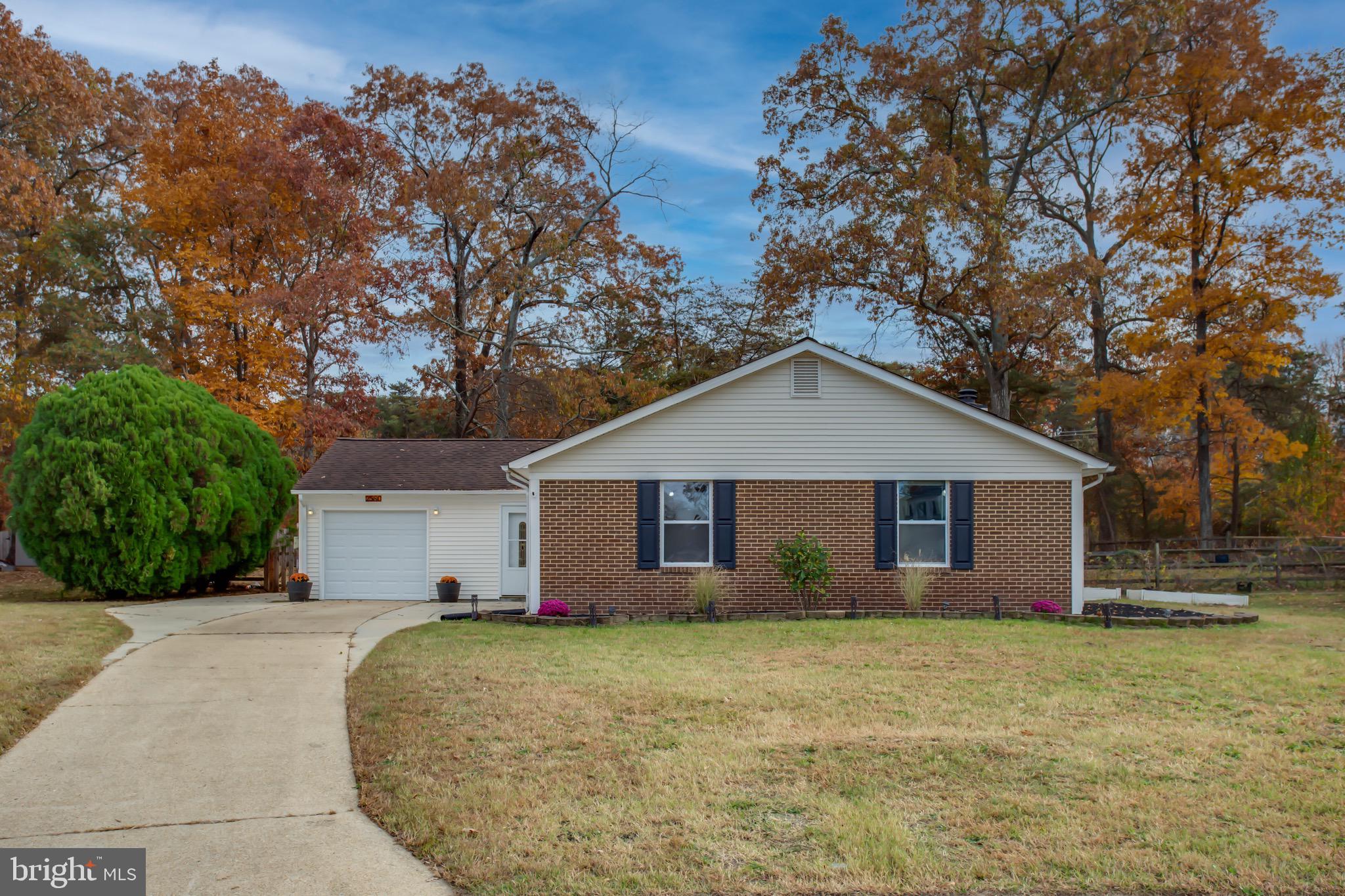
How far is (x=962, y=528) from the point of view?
16016 mm

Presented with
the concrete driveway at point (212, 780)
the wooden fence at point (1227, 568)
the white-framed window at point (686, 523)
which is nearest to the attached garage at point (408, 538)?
the white-framed window at point (686, 523)

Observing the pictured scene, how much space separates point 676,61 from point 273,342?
14.7 metres

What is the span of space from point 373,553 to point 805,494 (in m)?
9.73

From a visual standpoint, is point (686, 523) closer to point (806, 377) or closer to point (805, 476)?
point (805, 476)

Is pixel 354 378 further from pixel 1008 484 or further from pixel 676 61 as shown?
pixel 1008 484

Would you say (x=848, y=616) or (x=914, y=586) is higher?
(x=914, y=586)

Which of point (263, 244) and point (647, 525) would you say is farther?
point (263, 244)

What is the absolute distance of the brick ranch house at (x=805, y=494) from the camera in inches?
631

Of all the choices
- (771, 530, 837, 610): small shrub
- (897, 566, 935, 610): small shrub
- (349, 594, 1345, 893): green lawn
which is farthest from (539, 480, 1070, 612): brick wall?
(349, 594, 1345, 893): green lawn

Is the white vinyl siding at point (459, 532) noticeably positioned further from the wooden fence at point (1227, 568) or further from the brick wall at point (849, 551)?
the wooden fence at point (1227, 568)

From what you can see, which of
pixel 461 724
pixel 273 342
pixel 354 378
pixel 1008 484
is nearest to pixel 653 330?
pixel 354 378

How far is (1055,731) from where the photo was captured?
742 centimetres

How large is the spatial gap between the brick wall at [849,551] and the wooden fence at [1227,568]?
694 cm

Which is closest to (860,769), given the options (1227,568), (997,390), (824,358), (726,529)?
(726,529)
